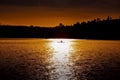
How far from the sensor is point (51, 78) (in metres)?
52.1

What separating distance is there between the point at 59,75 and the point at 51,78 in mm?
3753

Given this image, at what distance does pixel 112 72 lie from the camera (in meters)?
58.3

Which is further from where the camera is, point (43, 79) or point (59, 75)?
point (59, 75)

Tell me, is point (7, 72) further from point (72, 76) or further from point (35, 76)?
point (72, 76)

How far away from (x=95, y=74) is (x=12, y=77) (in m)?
14.7

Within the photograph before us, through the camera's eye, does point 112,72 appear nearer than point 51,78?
No

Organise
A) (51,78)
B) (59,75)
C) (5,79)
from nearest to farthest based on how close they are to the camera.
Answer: (5,79)
(51,78)
(59,75)

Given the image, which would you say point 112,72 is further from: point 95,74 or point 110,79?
point 110,79

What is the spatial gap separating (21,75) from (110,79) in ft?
47.1

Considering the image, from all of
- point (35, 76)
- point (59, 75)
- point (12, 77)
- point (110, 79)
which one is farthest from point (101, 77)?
point (12, 77)

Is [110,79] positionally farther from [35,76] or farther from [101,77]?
[35,76]

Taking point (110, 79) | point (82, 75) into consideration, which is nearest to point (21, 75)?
point (82, 75)

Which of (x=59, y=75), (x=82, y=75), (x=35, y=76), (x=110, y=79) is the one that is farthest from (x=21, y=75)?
(x=110, y=79)

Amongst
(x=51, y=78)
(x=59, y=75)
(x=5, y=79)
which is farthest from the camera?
(x=59, y=75)
